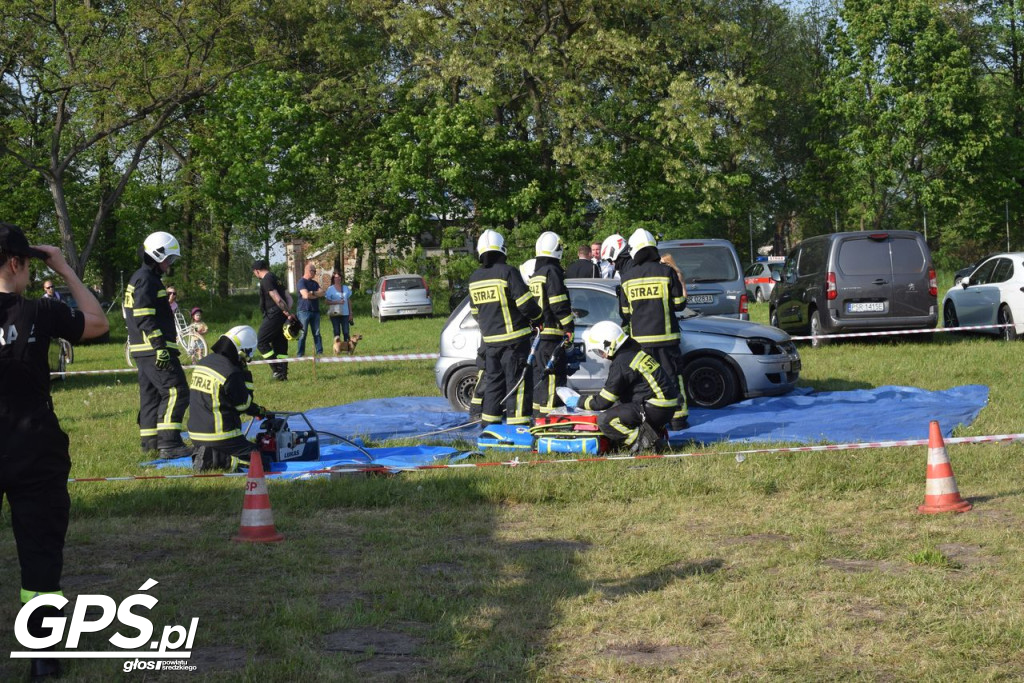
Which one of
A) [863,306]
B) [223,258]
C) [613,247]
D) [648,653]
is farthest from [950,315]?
[223,258]

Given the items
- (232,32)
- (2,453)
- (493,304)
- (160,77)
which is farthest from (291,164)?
(2,453)

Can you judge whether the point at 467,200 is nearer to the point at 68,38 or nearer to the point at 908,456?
the point at 68,38

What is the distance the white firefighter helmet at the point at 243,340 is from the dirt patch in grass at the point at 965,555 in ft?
18.1

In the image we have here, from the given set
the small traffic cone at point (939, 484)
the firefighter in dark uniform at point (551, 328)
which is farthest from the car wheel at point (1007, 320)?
the small traffic cone at point (939, 484)

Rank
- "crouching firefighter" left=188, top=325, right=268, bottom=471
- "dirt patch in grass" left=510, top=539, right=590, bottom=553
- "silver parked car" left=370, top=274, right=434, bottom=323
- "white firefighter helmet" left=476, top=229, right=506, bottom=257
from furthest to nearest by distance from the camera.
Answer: "silver parked car" left=370, top=274, right=434, bottom=323
"white firefighter helmet" left=476, top=229, right=506, bottom=257
"crouching firefighter" left=188, top=325, right=268, bottom=471
"dirt patch in grass" left=510, top=539, right=590, bottom=553

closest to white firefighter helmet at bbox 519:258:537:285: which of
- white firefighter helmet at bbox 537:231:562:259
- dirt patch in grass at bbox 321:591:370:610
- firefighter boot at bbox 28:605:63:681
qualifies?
white firefighter helmet at bbox 537:231:562:259

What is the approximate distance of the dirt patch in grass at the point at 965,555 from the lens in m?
6.02

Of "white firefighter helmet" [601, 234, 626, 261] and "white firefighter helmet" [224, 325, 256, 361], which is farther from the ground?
"white firefighter helmet" [601, 234, 626, 261]

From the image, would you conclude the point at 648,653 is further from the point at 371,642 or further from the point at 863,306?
the point at 863,306

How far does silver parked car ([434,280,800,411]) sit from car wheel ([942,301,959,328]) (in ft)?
25.9

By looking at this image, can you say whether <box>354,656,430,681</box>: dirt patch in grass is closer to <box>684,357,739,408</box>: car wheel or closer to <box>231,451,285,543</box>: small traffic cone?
<box>231,451,285,543</box>: small traffic cone

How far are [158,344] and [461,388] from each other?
365cm

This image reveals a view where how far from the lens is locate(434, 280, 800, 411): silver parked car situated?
12.3 meters

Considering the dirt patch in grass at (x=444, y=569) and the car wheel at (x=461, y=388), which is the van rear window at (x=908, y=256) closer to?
the car wheel at (x=461, y=388)
